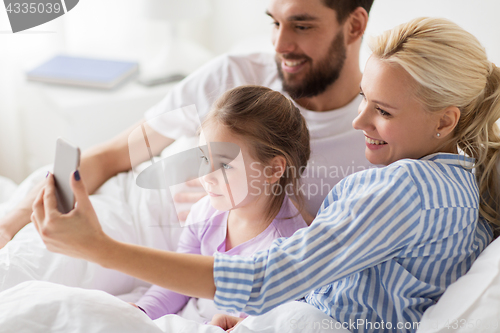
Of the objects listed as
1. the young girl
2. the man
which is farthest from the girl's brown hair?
the man

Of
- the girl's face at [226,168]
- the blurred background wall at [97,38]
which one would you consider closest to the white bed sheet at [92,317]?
the girl's face at [226,168]

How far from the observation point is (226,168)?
0.83 metres

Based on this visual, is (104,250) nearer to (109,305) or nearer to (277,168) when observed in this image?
(109,305)

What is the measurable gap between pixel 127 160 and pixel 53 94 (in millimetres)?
669

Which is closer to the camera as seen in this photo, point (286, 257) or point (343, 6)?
point (286, 257)

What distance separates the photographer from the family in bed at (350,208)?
27.7 inches

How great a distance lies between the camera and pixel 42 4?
5.65 feet

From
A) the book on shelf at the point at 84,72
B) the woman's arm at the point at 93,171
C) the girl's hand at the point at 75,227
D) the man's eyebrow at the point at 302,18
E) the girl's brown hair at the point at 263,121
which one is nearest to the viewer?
the girl's hand at the point at 75,227

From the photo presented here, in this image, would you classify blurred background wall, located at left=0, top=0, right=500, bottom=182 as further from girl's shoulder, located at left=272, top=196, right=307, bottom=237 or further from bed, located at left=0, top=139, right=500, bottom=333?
bed, located at left=0, top=139, right=500, bottom=333

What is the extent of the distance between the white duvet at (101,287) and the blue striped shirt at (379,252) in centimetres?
10

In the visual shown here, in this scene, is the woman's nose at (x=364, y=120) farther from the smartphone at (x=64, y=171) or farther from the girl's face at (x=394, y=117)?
the smartphone at (x=64, y=171)

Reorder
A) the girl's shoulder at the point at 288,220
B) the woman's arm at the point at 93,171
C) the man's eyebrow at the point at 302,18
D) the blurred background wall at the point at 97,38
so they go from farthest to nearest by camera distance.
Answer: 1. the blurred background wall at the point at 97,38
2. the man's eyebrow at the point at 302,18
3. the woman's arm at the point at 93,171
4. the girl's shoulder at the point at 288,220

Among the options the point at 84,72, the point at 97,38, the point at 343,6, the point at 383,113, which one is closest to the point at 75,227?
the point at 383,113

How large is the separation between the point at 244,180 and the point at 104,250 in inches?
11.4
